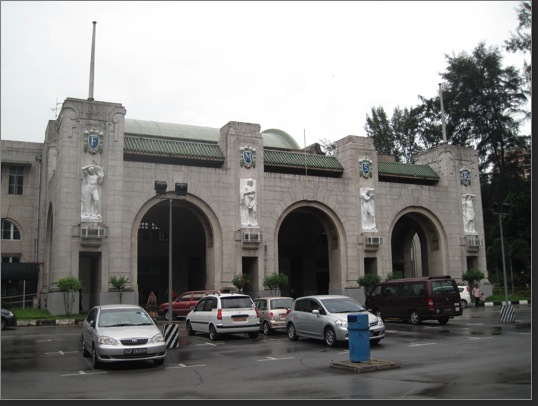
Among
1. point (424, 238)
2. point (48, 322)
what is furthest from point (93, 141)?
point (424, 238)

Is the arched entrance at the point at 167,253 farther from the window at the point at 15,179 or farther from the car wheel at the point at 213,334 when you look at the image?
the car wheel at the point at 213,334

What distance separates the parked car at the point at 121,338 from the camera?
43.3ft

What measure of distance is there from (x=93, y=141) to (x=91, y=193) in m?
3.01

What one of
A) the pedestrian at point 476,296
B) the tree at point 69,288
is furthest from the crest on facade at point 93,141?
the pedestrian at point 476,296

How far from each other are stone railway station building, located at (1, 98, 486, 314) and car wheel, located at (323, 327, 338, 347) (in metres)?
12.0

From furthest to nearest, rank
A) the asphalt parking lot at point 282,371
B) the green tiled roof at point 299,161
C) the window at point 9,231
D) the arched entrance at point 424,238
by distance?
the arched entrance at point 424,238
the window at point 9,231
the green tiled roof at point 299,161
the asphalt parking lot at point 282,371

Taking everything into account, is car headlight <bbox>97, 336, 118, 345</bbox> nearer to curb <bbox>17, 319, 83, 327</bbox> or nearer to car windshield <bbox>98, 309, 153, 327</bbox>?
car windshield <bbox>98, 309, 153, 327</bbox>

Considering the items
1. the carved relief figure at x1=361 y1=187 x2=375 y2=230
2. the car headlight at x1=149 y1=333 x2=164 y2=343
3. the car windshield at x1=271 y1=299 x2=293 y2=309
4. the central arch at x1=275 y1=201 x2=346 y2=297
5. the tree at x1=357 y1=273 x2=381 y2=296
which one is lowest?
the car headlight at x1=149 y1=333 x2=164 y2=343

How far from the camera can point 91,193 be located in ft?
101

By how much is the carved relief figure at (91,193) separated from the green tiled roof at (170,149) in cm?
261

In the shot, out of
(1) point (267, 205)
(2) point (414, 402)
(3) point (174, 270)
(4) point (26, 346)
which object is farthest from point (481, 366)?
(3) point (174, 270)

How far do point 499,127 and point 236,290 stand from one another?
37.1 meters

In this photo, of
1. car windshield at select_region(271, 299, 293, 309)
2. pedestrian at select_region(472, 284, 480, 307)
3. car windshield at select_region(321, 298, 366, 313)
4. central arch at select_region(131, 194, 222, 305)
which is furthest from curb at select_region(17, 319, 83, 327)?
pedestrian at select_region(472, 284, 480, 307)

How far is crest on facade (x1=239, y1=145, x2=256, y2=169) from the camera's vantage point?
34812 millimetres
